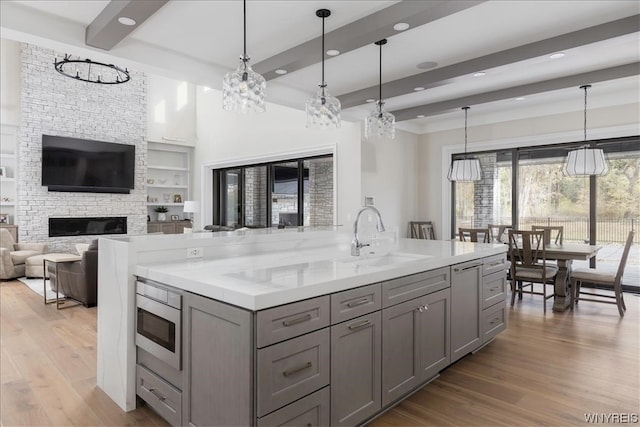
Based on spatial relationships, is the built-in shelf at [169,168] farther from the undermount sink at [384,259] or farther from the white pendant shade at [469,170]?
the undermount sink at [384,259]

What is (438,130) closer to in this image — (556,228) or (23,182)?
(556,228)

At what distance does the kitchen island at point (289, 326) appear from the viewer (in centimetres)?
170

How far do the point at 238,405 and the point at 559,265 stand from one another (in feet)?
15.1

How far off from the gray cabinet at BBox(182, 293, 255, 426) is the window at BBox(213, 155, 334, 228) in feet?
16.3

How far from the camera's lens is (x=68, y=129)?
8148 millimetres

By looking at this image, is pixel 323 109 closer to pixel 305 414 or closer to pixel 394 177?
pixel 305 414

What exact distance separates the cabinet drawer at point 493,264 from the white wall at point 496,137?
327 cm

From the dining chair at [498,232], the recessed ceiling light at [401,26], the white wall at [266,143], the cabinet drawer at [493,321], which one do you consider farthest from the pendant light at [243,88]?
the dining chair at [498,232]

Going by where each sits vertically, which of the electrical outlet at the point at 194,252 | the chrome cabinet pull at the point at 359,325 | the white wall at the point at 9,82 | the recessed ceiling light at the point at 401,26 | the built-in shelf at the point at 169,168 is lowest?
the chrome cabinet pull at the point at 359,325

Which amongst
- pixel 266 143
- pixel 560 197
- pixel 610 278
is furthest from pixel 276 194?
pixel 610 278

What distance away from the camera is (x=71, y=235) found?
26.8 ft

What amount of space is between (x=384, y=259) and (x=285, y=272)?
1.11m

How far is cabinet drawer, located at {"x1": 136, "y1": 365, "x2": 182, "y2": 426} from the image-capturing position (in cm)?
207

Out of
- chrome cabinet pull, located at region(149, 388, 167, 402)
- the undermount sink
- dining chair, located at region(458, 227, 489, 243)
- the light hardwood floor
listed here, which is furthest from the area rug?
dining chair, located at region(458, 227, 489, 243)
